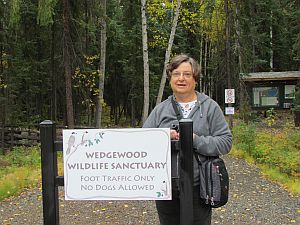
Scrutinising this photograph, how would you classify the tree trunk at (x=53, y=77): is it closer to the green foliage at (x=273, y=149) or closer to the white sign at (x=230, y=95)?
the white sign at (x=230, y=95)

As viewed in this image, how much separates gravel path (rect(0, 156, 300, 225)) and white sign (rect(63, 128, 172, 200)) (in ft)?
9.36

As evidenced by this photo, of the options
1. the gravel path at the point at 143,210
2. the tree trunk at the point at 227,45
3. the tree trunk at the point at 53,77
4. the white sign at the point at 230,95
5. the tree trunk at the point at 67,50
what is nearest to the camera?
the gravel path at the point at 143,210

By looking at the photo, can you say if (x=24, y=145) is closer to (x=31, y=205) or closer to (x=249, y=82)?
(x=31, y=205)

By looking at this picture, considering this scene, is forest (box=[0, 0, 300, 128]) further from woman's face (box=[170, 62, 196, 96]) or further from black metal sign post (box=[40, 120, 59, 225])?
woman's face (box=[170, 62, 196, 96])

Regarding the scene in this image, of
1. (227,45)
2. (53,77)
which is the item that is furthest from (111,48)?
(227,45)

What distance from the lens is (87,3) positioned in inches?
587

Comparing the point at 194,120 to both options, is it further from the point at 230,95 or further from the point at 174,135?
the point at 230,95

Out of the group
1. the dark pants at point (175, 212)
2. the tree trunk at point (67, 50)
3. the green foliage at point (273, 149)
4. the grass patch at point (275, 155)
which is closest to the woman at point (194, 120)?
the dark pants at point (175, 212)

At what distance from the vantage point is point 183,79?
2.73 m

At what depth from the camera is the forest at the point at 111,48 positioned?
618 inches

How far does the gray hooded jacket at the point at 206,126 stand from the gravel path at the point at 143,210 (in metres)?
3.00

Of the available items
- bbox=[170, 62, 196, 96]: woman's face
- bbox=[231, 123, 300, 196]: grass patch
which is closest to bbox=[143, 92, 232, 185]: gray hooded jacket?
bbox=[170, 62, 196, 96]: woman's face

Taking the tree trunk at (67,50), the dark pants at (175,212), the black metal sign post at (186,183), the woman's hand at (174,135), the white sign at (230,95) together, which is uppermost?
the tree trunk at (67,50)

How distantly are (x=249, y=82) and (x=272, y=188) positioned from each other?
742 inches
